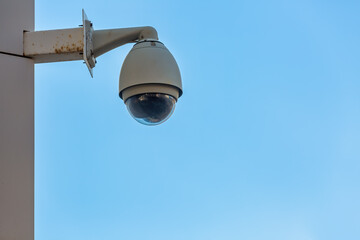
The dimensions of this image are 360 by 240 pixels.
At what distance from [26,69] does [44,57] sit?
3.3 inches

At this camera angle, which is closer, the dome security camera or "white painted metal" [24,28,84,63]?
the dome security camera

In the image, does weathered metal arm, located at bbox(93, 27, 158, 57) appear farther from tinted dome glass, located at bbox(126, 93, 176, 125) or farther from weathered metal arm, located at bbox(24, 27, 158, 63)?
tinted dome glass, located at bbox(126, 93, 176, 125)

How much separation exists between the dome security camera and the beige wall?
12.9 inches

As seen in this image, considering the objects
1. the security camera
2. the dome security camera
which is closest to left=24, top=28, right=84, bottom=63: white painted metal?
the security camera

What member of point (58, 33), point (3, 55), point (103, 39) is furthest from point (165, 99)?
point (3, 55)

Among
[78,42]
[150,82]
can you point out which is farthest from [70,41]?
[150,82]

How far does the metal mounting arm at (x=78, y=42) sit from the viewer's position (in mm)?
1709

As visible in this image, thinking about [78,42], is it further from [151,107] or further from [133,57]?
[151,107]

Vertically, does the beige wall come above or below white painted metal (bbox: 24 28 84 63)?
below

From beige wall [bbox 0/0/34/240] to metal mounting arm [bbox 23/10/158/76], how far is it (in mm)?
46

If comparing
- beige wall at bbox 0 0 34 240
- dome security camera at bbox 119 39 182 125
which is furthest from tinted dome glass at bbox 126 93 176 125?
beige wall at bbox 0 0 34 240

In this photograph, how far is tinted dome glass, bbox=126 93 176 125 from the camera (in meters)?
1.63

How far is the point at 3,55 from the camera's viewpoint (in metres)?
1.65

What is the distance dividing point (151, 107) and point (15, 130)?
44 centimetres
